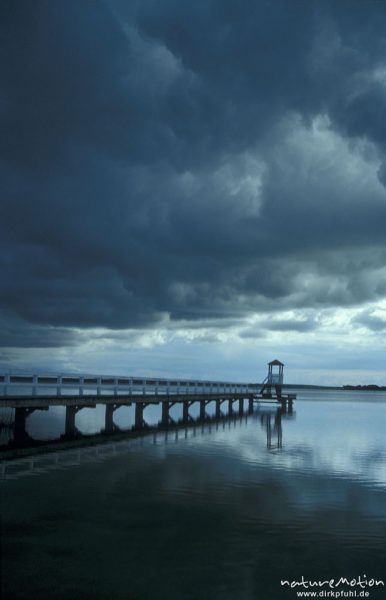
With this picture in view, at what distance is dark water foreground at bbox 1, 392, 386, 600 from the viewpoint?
7535 mm

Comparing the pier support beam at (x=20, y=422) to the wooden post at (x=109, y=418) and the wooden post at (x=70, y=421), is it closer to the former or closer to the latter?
the wooden post at (x=70, y=421)

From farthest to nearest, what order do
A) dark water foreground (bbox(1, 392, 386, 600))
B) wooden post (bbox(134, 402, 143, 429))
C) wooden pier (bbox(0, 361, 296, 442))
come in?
wooden post (bbox(134, 402, 143, 429)) < wooden pier (bbox(0, 361, 296, 442)) < dark water foreground (bbox(1, 392, 386, 600))

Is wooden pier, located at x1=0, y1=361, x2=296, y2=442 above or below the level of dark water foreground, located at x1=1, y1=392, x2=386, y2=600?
above

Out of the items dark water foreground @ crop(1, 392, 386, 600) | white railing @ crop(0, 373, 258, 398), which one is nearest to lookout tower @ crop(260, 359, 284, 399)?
white railing @ crop(0, 373, 258, 398)

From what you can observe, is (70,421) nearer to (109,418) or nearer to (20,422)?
(20,422)

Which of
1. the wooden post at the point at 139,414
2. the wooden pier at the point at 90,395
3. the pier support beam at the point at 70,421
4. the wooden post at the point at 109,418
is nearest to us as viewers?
the wooden pier at the point at 90,395

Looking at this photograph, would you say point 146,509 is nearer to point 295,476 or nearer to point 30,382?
point 295,476

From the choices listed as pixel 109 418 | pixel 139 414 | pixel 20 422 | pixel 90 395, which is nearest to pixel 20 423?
pixel 20 422

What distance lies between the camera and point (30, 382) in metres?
22.2

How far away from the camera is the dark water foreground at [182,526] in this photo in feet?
24.7

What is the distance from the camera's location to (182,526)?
1015cm

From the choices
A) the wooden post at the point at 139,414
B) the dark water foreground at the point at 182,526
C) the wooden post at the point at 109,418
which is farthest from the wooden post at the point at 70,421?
the wooden post at the point at 139,414

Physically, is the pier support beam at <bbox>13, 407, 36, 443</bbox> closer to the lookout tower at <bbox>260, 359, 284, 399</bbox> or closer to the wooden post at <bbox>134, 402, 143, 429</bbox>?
the wooden post at <bbox>134, 402, 143, 429</bbox>

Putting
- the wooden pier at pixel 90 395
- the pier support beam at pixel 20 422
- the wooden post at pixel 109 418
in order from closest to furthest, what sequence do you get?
the wooden pier at pixel 90 395 < the pier support beam at pixel 20 422 < the wooden post at pixel 109 418
